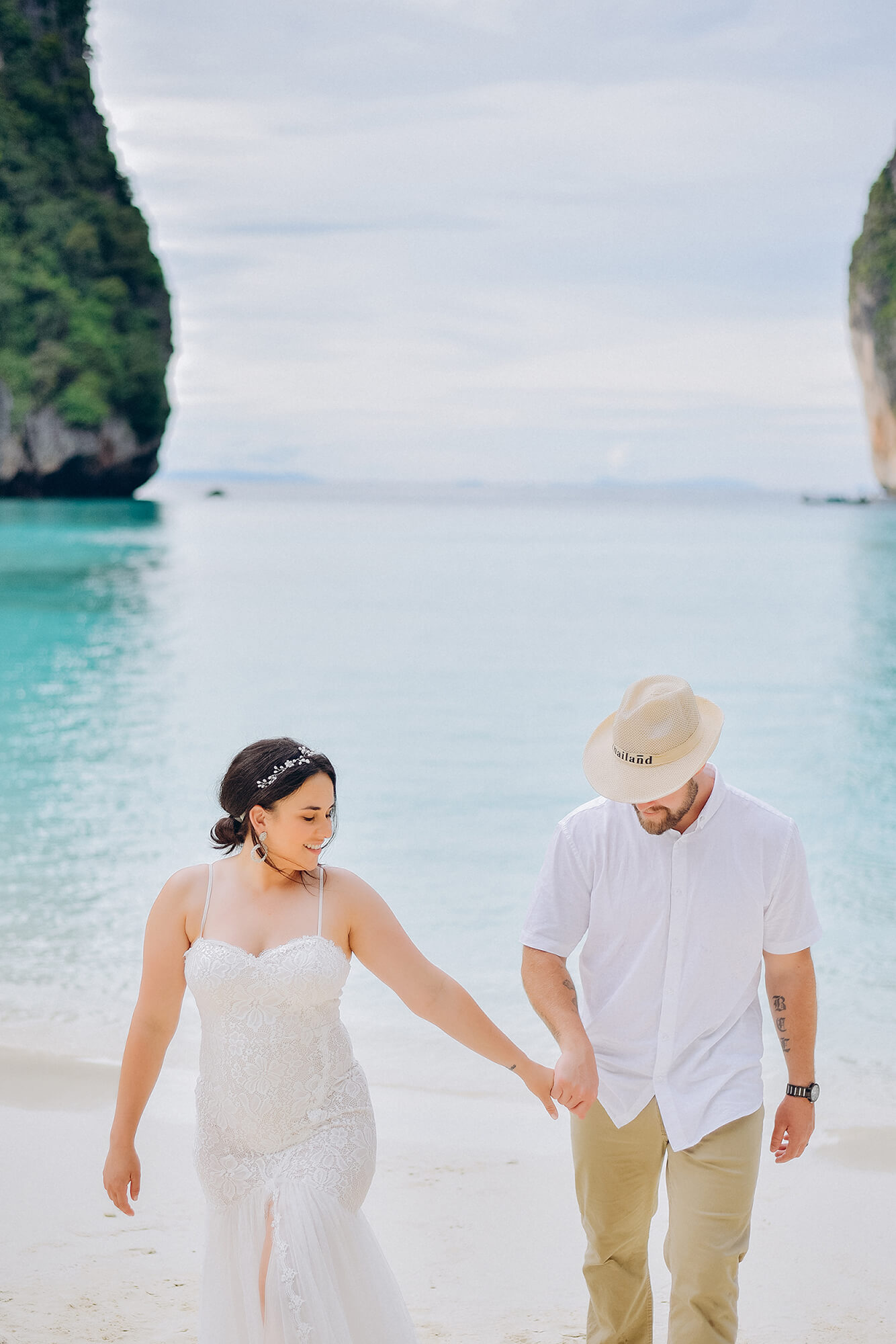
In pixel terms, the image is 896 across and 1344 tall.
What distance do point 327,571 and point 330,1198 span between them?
39.5 metres

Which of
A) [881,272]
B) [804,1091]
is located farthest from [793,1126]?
[881,272]

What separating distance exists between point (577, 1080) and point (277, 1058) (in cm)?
60

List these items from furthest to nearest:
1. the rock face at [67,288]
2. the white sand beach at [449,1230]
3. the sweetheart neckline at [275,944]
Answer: the rock face at [67,288] → the white sand beach at [449,1230] → the sweetheart neckline at [275,944]

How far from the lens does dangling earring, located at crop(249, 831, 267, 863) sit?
7.98ft

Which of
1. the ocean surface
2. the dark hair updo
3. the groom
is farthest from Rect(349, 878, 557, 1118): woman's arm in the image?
the ocean surface

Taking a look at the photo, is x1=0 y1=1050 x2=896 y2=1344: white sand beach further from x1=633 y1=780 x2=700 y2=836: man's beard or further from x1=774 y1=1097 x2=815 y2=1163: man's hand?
x1=633 y1=780 x2=700 y2=836: man's beard

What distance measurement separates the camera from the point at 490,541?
59.5 metres

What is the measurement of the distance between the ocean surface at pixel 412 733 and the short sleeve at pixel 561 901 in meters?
3.07

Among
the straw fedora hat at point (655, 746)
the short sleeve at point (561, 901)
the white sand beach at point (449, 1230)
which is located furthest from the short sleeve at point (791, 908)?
the white sand beach at point (449, 1230)

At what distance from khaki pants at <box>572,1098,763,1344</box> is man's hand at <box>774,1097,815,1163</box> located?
149 mm

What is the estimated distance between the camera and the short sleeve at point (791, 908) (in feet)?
8.61

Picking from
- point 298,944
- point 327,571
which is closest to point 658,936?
point 298,944

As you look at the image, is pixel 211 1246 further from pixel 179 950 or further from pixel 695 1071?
pixel 695 1071

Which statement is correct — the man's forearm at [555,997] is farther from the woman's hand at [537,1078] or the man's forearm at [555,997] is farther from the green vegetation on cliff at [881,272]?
the green vegetation on cliff at [881,272]
